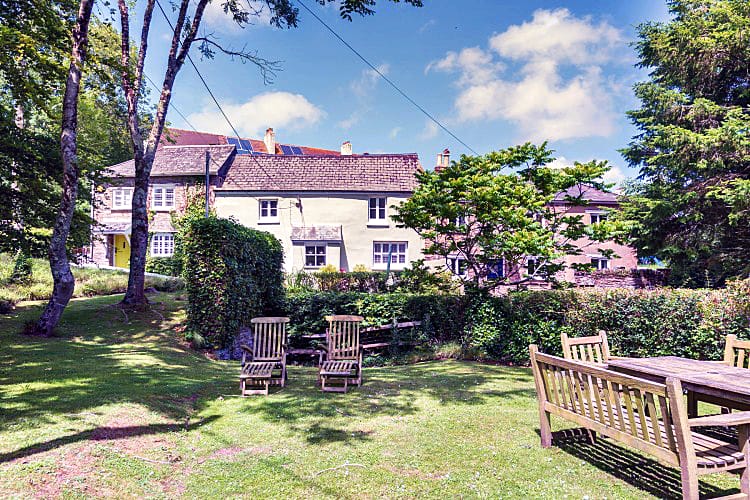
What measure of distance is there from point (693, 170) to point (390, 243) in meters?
16.8

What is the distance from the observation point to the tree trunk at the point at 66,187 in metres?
10.9

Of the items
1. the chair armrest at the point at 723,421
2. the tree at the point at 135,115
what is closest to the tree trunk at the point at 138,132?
the tree at the point at 135,115

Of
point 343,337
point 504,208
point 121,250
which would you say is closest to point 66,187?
point 343,337

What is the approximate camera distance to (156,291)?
1936 centimetres

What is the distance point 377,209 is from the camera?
3073cm

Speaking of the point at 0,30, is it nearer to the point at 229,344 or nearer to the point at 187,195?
the point at 229,344

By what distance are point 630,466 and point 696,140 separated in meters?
16.7

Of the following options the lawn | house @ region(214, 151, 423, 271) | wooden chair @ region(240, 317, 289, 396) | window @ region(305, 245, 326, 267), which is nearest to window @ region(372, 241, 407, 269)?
house @ region(214, 151, 423, 271)

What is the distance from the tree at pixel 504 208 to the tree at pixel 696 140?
8106 millimetres

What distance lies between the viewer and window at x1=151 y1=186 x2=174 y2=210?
3191 centimetres

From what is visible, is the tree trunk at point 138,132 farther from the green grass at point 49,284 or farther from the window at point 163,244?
the window at point 163,244

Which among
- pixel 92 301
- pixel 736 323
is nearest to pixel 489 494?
pixel 736 323

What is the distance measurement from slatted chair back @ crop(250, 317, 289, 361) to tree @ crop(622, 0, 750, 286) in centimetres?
1635

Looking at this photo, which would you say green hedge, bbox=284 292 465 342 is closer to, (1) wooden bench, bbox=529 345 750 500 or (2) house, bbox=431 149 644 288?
(2) house, bbox=431 149 644 288
